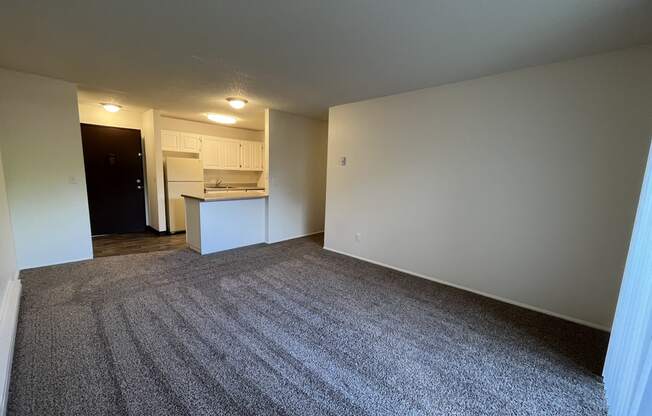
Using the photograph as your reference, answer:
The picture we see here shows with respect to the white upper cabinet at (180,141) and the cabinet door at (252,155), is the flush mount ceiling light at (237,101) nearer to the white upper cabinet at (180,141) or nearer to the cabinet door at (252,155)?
the white upper cabinet at (180,141)

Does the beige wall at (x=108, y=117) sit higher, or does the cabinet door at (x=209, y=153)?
the beige wall at (x=108, y=117)

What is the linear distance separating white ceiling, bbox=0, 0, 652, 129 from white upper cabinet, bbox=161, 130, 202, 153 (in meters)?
1.97

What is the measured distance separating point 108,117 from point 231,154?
2314 millimetres

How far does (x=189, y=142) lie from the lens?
18.2ft

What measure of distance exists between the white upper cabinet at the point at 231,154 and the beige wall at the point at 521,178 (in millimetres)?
3615

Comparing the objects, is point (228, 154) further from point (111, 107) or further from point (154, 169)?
point (111, 107)

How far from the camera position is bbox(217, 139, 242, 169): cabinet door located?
237 inches

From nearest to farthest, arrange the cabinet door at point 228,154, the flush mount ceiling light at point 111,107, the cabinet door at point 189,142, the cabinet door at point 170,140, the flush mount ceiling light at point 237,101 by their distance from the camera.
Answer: the flush mount ceiling light at point 237,101
the flush mount ceiling light at point 111,107
the cabinet door at point 170,140
the cabinet door at point 189,142
the cabinet door at point 228,154

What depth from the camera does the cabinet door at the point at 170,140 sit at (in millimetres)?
5215

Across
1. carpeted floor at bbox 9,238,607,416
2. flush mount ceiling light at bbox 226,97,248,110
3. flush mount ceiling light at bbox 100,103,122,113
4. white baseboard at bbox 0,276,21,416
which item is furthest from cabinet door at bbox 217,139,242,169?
white baseboard at bbox 0,276,21,416

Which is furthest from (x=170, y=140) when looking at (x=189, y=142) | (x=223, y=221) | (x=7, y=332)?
(x=7, y=332)

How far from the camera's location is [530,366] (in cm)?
190

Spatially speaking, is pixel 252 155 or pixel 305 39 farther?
pixel 252 155

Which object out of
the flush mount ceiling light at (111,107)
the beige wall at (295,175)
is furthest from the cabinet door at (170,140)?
the beige wall at (295,175)
